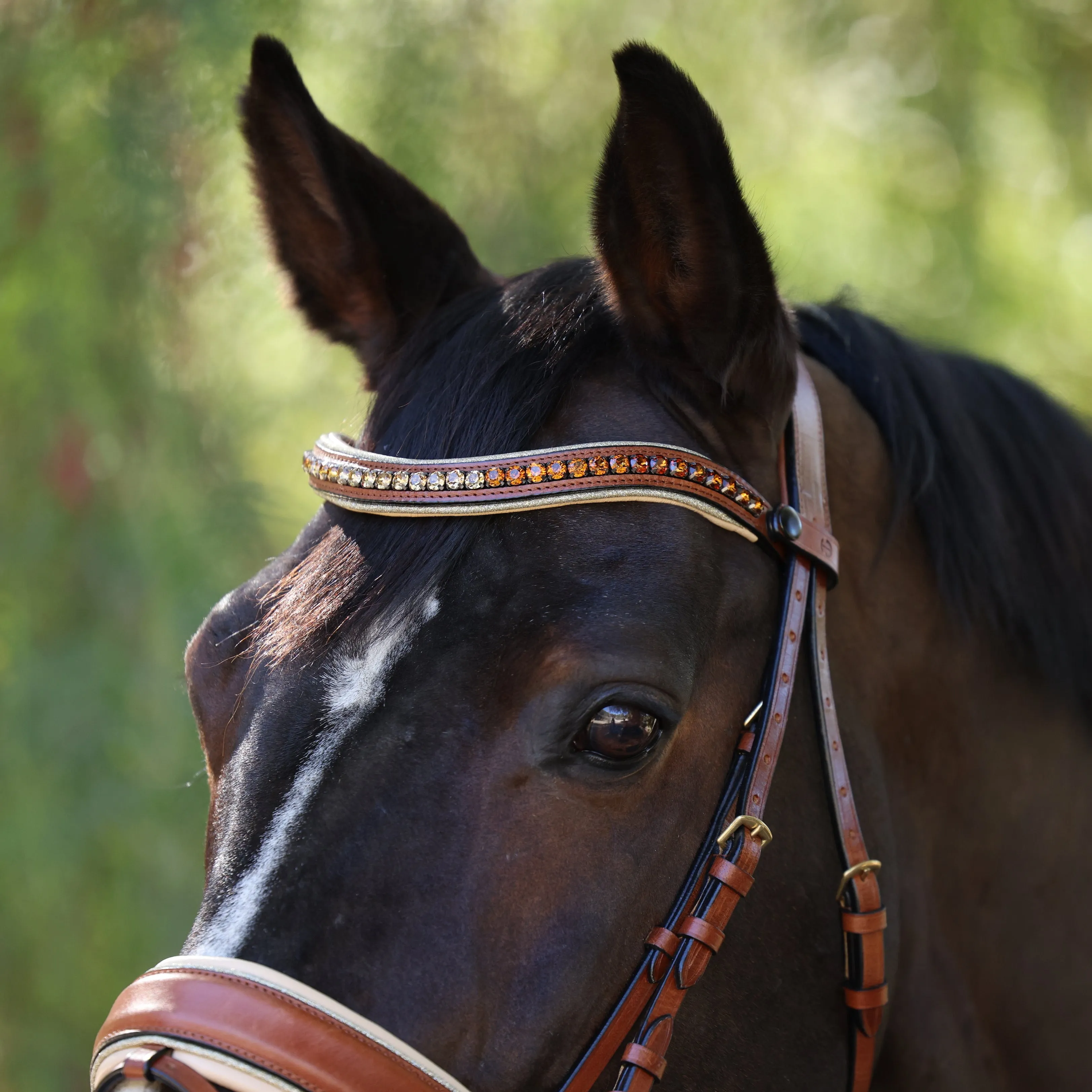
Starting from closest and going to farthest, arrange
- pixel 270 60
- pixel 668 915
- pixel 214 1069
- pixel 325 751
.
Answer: pixel 214 1069
pixel 325 751
pixel 668 915
pixel 270 60

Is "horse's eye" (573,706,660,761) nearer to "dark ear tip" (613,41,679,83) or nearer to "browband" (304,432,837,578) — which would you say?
"browband" (304,432,837,578)

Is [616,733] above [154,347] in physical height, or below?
below

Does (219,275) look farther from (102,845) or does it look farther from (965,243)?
(965,243)

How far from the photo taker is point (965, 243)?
15.5ft

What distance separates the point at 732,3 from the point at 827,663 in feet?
11.8

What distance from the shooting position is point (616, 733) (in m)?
1.41

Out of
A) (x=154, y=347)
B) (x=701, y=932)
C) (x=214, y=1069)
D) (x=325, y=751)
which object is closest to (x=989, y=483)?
(x=701, y=932)

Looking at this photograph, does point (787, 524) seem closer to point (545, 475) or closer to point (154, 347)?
point (545, 475)

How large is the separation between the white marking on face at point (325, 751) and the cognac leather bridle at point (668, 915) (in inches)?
1.5

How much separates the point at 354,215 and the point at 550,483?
808mm

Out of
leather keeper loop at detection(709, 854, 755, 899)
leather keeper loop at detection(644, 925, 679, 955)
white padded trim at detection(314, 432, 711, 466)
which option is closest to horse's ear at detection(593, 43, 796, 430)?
white padded trim at detection(314, 432, 711, 466)

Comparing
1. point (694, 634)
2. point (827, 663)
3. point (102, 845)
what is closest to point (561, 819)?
point (694, 634)

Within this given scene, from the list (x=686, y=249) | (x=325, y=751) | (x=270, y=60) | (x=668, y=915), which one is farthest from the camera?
(x=270, y=60)

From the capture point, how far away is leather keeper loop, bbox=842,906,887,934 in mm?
1646
